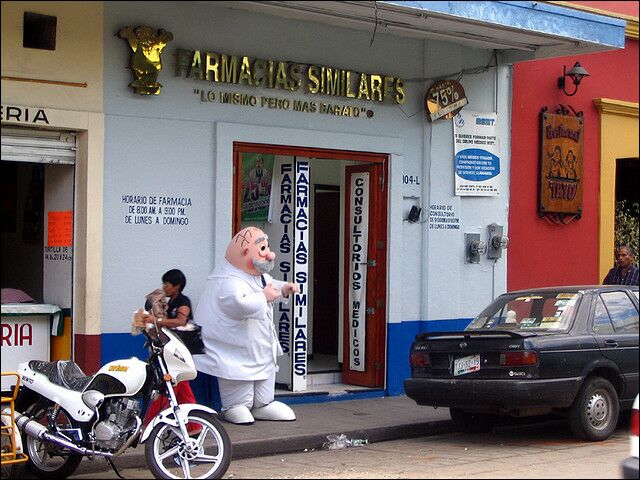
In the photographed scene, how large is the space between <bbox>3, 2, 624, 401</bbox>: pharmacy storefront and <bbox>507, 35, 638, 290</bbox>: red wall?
0.34 meters

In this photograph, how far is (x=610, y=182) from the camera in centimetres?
1667

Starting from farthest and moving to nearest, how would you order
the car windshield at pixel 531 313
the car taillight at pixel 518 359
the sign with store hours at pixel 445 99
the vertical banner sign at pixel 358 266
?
the sign with store hours at pixel 445 99, the vertical banner sign at pixel 358 266, the car windshield at pixel 531 313, the car taillight at pixel 518 359

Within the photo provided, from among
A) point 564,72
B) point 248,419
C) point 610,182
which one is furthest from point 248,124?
point 610,182

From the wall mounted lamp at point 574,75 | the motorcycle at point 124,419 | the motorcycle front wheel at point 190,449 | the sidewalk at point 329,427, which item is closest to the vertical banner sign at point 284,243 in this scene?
the sidewalk at point 329,427

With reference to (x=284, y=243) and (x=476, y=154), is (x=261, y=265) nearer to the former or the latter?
(x=284, y=243)

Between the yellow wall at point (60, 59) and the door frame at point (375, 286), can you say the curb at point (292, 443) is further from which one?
the yellow wall at point (60, 59)

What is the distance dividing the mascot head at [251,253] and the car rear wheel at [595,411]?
3.33 m

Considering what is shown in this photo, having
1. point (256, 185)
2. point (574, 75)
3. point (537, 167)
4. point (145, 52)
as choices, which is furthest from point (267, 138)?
point (574, 75)

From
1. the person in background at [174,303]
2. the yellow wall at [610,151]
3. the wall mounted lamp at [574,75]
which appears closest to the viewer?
the person in background at [174,303]

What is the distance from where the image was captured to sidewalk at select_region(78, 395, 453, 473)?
10438mm

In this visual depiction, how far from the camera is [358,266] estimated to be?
46.2ft

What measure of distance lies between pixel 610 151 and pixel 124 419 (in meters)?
10.1

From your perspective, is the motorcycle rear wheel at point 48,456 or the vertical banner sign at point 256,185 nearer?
the motorcycle rear wheel at point 48,456

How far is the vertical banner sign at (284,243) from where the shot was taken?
13125 millimetres
